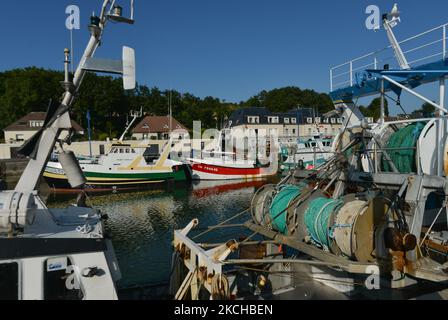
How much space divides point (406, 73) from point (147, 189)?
29.6 meters

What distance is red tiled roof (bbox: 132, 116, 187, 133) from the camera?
76.3m

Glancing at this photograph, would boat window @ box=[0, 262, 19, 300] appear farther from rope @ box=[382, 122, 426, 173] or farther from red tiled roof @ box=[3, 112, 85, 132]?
red tiled roof @ box=[3, 112, 85, 132]

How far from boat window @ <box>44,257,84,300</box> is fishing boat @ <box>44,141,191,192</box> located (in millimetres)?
29003

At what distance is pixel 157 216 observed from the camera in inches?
877

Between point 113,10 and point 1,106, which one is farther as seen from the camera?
point 1,106

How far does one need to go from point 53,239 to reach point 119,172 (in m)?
29.9

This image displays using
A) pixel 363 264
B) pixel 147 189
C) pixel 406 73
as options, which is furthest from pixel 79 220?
pixel 147 189

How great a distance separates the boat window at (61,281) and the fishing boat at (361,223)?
6.73ft

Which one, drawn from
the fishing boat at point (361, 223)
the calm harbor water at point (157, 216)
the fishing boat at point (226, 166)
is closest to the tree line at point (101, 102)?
the fishing boat at point (226, 166)

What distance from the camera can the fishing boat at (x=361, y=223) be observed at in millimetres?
5672

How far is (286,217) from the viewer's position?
7.58 meters

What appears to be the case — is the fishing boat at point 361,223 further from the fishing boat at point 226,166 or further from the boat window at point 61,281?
the fishing boat at point 226,166

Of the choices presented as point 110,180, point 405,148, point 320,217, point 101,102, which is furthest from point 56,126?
point 101,102
